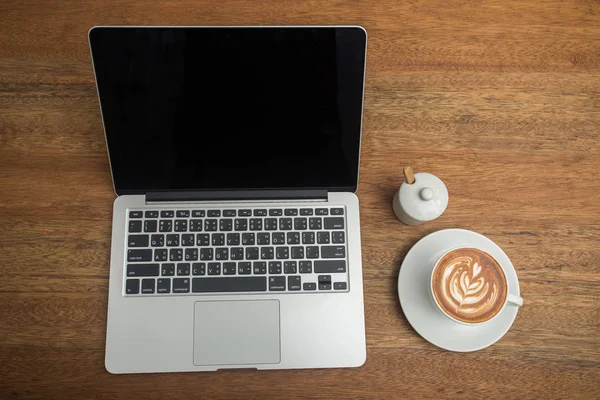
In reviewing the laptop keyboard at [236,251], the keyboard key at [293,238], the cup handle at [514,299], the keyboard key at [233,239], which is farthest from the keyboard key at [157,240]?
the cup handle at [514,299]

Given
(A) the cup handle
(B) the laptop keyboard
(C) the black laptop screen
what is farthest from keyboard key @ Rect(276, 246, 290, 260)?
(A) the cup handle

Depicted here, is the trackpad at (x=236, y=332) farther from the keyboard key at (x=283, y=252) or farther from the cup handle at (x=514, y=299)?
the cup handle at (x=514, y=299)

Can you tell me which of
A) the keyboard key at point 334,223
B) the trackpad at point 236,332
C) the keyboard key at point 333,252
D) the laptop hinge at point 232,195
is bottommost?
the trackpad at point 236,332

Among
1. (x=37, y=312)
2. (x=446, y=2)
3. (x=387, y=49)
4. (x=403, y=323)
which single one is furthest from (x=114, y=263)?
(x=446, y=2)

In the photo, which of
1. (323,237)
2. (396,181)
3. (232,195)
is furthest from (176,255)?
(396,181)

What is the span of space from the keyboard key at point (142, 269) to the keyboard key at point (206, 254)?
0.25 ft

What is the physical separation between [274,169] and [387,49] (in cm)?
33

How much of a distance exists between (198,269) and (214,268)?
0.09 feet

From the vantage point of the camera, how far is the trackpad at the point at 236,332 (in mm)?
866

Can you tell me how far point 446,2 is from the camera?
3.42 ft

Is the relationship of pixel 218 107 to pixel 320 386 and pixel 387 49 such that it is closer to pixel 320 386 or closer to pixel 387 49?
pixel 387 49

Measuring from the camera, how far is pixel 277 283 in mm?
887

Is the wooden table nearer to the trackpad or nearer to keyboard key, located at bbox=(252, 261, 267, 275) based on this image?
the trackpad

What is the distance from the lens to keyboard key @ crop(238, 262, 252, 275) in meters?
0.89
